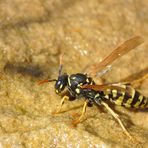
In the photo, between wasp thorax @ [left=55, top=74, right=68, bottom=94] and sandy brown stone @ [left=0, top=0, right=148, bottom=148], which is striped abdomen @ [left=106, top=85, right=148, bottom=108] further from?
wasp thorax @ [left=55, top=74, right=68, bottom=94]

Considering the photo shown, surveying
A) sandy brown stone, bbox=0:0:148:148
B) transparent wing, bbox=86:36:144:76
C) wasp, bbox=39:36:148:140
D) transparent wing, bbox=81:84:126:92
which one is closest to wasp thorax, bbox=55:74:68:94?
wasp, bbox=39:36:148:140

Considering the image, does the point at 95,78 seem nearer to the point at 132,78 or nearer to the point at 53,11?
the point at 132,78

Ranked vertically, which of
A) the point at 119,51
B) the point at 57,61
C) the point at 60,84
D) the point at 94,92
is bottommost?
the point at 94,92

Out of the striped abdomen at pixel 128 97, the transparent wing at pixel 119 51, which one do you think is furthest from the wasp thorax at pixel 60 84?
the striped abdomen at pixel 128 97

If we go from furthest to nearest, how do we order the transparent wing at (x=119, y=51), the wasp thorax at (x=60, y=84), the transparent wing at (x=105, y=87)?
the transparent wing at (x=119, y=51) < the wasp thorax at (x=60, y=84) < the transparent wing at (x=105, y=87)

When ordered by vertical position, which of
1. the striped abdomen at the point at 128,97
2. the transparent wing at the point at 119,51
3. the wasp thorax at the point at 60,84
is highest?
the transparent wing at the point at 119,51

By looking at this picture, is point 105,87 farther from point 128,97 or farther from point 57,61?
point 57,61

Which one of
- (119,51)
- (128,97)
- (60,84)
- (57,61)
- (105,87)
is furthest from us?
(57,61)

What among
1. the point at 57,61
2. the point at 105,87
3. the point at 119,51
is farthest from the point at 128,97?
the point at 57,61

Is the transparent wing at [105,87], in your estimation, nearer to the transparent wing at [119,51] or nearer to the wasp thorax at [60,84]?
the wasp thorax at [60,84]
